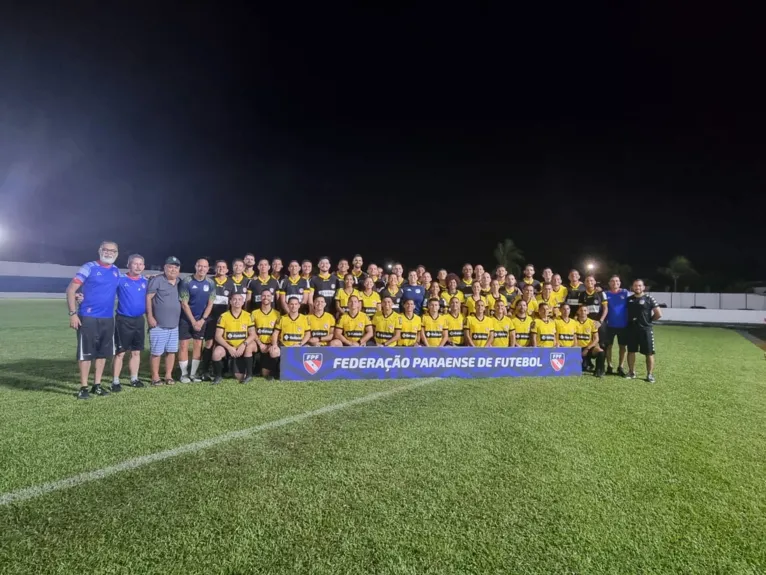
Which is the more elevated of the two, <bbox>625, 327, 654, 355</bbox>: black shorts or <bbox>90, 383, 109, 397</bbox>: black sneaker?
<bbox>625, 327, 654, 355</bbox>: black shorts

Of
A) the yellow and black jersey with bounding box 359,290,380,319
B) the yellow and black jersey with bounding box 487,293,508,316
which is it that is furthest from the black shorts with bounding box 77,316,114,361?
the yellow and black jersey with bounding box 487,293,508,316

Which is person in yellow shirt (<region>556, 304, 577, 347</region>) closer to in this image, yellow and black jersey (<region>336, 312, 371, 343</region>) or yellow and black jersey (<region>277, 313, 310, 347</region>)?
yellow and black jersey (<region>336, 312, 371, 343</region>)

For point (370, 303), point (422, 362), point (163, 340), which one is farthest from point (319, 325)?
point (163, 340)

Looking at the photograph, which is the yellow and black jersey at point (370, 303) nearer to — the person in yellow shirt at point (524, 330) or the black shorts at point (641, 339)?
the person in yellow shirt at point (524, 330)

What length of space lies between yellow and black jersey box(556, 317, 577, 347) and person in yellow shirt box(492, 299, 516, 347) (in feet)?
3.05

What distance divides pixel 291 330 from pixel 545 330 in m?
4.54

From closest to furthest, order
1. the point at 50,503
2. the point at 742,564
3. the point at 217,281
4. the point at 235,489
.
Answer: the point at 742,564, the point at 50,503, the point at 235,489, the point at 217,281

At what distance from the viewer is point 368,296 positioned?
7.98 meters

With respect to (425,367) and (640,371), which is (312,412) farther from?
(640,371)

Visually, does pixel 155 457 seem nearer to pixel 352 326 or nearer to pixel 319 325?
pixel 319 325

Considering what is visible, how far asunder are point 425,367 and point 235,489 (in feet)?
13.9

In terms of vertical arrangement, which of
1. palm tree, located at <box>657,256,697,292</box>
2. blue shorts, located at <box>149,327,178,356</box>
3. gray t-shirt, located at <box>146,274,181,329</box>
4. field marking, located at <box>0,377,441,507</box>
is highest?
palm tree, located at <box>657,256,697,292</box>

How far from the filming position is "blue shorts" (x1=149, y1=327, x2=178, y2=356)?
20.8 ft

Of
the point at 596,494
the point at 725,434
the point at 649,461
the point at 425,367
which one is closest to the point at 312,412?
the point at 425,367
